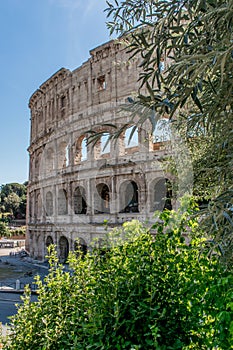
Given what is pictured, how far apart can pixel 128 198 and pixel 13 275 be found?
8.77m

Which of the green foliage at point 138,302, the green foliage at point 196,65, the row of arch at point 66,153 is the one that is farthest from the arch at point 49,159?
the green foliage at point 196,65

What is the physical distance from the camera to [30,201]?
24.9 metres

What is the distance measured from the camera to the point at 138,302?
2.85m

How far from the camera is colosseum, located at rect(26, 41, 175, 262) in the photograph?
15.3 meters

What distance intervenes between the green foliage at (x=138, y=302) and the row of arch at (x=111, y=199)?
33.7 ft

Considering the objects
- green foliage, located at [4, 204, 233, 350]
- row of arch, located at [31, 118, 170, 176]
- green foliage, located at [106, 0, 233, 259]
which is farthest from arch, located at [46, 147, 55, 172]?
green foliage, located at [106, 0, 233, 259]

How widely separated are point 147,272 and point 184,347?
0.77 metres

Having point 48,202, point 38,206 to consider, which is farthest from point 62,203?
point 38,206

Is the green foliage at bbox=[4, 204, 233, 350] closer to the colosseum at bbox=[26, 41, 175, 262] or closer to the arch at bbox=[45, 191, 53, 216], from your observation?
the colosseum at bbox=[26, 41, 175, 262]

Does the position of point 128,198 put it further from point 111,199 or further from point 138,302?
point 138,302

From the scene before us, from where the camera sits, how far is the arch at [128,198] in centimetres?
1616

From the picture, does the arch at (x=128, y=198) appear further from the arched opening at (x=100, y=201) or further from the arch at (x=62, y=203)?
the arch at (x=62, y=203)

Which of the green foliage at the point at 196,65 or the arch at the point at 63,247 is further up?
the green foliage at the point at 196,65

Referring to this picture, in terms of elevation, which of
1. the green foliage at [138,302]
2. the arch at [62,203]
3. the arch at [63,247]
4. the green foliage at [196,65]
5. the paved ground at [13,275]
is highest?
the green foliage at [196,65]
